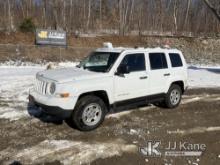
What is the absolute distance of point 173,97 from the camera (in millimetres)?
8758

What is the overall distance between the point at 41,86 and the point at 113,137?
2086mm

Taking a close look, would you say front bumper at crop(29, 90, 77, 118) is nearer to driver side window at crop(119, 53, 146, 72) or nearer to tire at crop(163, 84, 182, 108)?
driver side window at crop(119, 53, 146, 72)

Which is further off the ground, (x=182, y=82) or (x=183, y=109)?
(x=182, y=82)

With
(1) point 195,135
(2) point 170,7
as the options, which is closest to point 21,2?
(2) point 170,7

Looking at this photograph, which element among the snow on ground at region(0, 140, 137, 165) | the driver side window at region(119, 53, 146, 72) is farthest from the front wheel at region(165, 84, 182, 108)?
the snow on ground at region(0, 140, 137, 165)

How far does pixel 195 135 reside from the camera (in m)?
6.45

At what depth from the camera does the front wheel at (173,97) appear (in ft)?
28.0

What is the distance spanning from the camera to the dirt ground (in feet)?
17.1

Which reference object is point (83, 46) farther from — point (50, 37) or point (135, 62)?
point (135, 62)

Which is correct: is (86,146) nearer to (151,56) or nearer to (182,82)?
(151,56)

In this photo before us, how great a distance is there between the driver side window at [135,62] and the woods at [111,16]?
28.2 metres

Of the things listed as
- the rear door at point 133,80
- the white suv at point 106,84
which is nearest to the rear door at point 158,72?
the white suv at point 106,84

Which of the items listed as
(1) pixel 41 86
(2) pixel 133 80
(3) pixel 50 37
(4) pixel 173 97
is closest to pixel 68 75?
(1) pixel 41 86

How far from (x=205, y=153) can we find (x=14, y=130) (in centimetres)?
426
